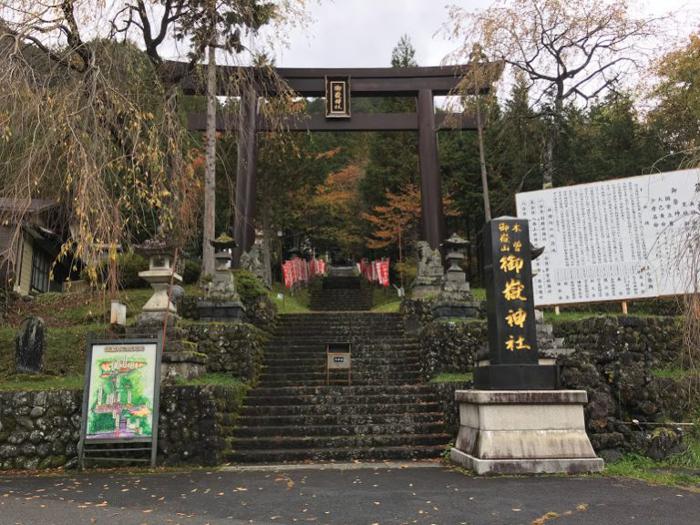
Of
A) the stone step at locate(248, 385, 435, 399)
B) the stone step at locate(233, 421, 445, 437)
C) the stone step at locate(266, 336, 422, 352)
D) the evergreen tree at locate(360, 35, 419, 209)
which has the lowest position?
the stone step at locate(233, 421, 445, 437)

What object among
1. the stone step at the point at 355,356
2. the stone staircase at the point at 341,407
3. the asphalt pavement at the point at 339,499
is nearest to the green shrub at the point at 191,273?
the stone staircase at the point at 341,407

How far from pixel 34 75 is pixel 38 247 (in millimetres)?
17089

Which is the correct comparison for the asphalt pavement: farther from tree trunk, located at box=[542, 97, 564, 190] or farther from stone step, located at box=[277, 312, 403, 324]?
tree trunk, located at box=[542, 97, 564, 190]

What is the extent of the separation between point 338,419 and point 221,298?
157 inches

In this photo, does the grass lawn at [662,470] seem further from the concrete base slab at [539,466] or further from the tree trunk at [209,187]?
the tree trunk at [209,187]

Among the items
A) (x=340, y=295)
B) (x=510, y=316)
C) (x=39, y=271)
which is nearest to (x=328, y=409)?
(x=510, y=316)

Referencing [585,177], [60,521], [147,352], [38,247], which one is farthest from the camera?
[38,247]

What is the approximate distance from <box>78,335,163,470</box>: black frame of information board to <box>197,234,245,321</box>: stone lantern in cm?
402

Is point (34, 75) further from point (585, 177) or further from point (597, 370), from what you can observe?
point (585, 177)

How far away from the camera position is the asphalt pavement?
429 centimetres

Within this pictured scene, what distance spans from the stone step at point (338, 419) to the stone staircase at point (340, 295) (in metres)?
15.1

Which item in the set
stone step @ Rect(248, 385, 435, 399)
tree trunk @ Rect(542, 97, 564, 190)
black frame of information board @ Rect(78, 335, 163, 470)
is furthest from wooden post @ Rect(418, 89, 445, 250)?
black frame of information board @ Rect(78, 335, 163, 470)

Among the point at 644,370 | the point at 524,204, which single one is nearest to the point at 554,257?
the point at 524,204

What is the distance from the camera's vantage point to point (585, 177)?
16766 millimetres
